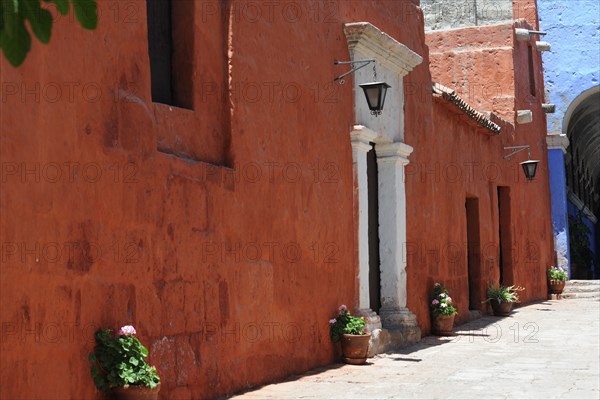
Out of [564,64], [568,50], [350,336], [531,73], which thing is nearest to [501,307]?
[531,73]

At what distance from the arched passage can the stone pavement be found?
10.8 meters

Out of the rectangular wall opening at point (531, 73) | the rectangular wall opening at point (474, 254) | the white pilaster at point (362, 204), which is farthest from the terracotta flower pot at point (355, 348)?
the rectangular wall opening at point (531, 73)

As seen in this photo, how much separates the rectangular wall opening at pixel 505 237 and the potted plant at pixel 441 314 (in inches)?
237

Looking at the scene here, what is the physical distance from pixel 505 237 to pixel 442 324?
21.3 ft

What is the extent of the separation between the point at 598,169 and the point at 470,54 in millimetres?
19291

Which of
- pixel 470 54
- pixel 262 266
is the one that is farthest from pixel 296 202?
pixel 470 54

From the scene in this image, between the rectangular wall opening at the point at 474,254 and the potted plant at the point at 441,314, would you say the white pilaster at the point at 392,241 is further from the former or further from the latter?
the rectangular wall opening at the point at 474,254

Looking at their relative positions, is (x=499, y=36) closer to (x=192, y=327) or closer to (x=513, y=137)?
(x=513, y=137)

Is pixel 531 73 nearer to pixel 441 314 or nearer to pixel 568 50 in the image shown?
pixel 568 50

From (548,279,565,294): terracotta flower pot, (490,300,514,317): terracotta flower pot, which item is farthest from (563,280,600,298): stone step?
(490,300,514,317): terracotta flower pot

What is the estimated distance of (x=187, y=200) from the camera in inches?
260

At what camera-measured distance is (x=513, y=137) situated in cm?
1880

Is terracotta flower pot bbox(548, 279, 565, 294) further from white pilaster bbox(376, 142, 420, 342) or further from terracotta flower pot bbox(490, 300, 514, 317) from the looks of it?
white pilaster bbox(376, 142, 420, 342)

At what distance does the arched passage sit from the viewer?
77.5ft
